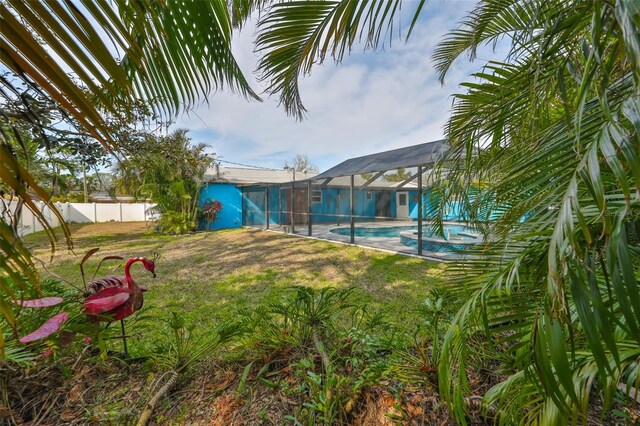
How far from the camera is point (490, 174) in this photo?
61.2 inches

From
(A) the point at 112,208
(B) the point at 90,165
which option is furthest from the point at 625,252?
(A) the point at 112,208

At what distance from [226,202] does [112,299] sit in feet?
41.2

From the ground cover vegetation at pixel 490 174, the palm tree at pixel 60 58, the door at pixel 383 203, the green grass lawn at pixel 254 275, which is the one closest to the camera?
the palm tree at pixel 60 58

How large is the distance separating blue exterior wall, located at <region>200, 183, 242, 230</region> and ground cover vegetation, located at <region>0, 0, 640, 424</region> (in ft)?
38.9

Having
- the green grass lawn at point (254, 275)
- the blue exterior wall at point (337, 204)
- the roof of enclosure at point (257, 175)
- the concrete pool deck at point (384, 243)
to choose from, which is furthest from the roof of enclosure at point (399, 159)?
the roof of enclosure at point (257, 175)

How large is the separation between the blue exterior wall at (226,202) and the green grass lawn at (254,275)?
172 inches

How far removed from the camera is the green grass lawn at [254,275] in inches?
136

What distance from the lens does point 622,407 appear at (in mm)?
1037

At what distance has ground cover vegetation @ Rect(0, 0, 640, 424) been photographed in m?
0.51

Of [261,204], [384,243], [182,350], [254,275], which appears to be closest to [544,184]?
[182,350]

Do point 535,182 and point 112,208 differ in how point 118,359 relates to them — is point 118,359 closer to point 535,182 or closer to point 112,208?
point 535,182

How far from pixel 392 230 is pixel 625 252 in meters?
13.0

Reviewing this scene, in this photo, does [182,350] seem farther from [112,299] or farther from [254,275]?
[254,275]

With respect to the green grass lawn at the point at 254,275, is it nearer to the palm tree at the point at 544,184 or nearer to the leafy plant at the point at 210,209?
the palm tree at the point at 544,184
